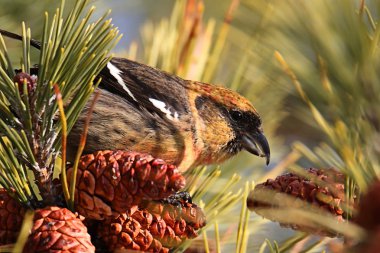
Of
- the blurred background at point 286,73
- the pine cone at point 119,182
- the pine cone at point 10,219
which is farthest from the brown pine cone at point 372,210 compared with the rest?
the pine cone at point 10,219

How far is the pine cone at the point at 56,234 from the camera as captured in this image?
1.44m

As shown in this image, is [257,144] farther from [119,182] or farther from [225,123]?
[119,182]

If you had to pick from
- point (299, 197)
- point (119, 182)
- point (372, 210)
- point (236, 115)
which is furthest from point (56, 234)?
point (236, 115)

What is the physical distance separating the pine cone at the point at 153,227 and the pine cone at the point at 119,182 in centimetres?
9

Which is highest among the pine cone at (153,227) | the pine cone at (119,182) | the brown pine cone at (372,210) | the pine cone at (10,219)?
the brown pine cone at (372,210)

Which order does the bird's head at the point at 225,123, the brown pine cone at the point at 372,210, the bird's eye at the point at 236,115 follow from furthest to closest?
the bird's eye at the point at 236,115 < the bird's head at the point at 225,123 < the brown pine cone at the point at 372,210

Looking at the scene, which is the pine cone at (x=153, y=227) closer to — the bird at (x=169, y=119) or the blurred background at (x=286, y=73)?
the blurred background at (x=286, y=73)

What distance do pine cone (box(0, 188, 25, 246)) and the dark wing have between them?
1.26 metres

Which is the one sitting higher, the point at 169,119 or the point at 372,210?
the point at 372,210

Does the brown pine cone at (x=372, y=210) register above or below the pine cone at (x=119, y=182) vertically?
above

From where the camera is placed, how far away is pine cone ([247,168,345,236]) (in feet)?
5.43

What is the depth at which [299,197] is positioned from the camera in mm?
1685

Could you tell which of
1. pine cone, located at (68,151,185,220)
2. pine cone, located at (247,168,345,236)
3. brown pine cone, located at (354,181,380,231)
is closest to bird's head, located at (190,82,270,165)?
pine cone, located at (247,168,345,236)

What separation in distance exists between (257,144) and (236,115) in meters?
0.24
